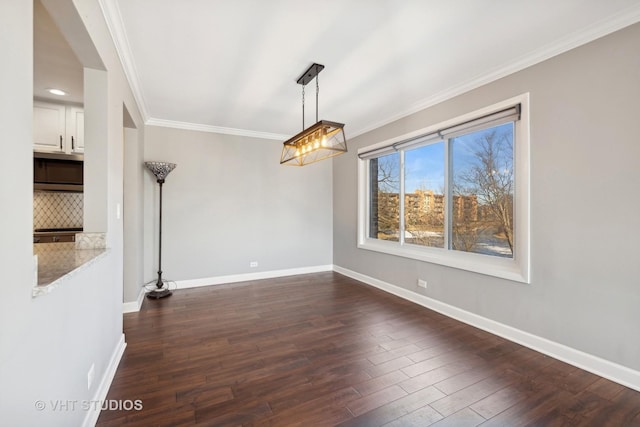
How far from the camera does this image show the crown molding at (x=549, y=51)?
2080mm

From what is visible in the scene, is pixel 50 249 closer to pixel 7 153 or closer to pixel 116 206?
pixel 116 206

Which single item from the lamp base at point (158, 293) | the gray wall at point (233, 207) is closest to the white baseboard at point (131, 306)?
the lamp base at point (158, 293)

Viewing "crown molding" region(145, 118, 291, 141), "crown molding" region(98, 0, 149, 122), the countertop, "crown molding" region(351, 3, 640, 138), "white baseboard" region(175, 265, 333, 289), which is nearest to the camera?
the countertop

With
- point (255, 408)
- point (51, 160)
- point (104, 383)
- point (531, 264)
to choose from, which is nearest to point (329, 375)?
point (255, 408)

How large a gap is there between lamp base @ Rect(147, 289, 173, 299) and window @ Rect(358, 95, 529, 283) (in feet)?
10.3

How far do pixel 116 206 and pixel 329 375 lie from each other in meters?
→ 2.19

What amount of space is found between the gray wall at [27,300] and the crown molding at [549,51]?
10.9ft

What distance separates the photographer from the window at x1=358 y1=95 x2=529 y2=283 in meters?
2.81

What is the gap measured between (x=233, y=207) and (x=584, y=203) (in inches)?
176

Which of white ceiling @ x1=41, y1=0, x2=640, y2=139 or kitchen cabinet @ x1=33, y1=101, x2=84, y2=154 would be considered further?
kitchen cabinet @ x1=33, y1=101, x2=84, y2=154

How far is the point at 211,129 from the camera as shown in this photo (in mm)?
4703

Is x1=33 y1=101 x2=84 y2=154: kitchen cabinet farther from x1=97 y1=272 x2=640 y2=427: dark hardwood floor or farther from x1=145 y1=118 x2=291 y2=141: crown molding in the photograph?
x1=97 y1=272 x2=640 y2=427: dark hardwood floor

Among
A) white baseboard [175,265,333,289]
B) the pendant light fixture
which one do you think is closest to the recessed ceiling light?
the pendant light fixture

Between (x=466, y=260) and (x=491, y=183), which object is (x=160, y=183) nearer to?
(x=466, y=260)
